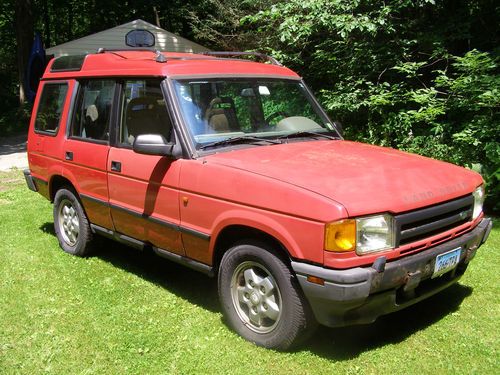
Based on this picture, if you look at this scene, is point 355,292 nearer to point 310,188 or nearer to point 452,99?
point 310,188

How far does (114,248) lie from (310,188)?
11.7ft

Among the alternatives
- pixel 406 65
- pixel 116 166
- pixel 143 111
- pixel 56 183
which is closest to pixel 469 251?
pixel 143 111

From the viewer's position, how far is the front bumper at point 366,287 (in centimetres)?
296

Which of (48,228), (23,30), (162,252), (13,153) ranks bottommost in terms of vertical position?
(13,153)

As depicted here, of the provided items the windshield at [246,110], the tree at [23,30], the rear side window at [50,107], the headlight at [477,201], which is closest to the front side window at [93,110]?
the rear side window at [50,107]

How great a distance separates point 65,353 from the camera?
3.63 m

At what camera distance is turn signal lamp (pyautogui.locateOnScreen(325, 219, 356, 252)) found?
9.68 feet

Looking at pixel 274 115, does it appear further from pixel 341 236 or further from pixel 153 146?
pixel 341 236

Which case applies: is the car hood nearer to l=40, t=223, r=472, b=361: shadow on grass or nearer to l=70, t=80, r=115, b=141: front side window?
l=40, t=223, r=472, b=361: shadow on grass

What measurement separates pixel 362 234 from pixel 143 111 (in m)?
2.39

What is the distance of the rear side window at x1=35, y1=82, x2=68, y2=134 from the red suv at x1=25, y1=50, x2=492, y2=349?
0.32 feet

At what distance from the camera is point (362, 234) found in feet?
9.89

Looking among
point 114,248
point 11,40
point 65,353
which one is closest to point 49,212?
point 114,248

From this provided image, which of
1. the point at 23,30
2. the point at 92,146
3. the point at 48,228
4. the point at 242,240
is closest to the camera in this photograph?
the point at 242,240
